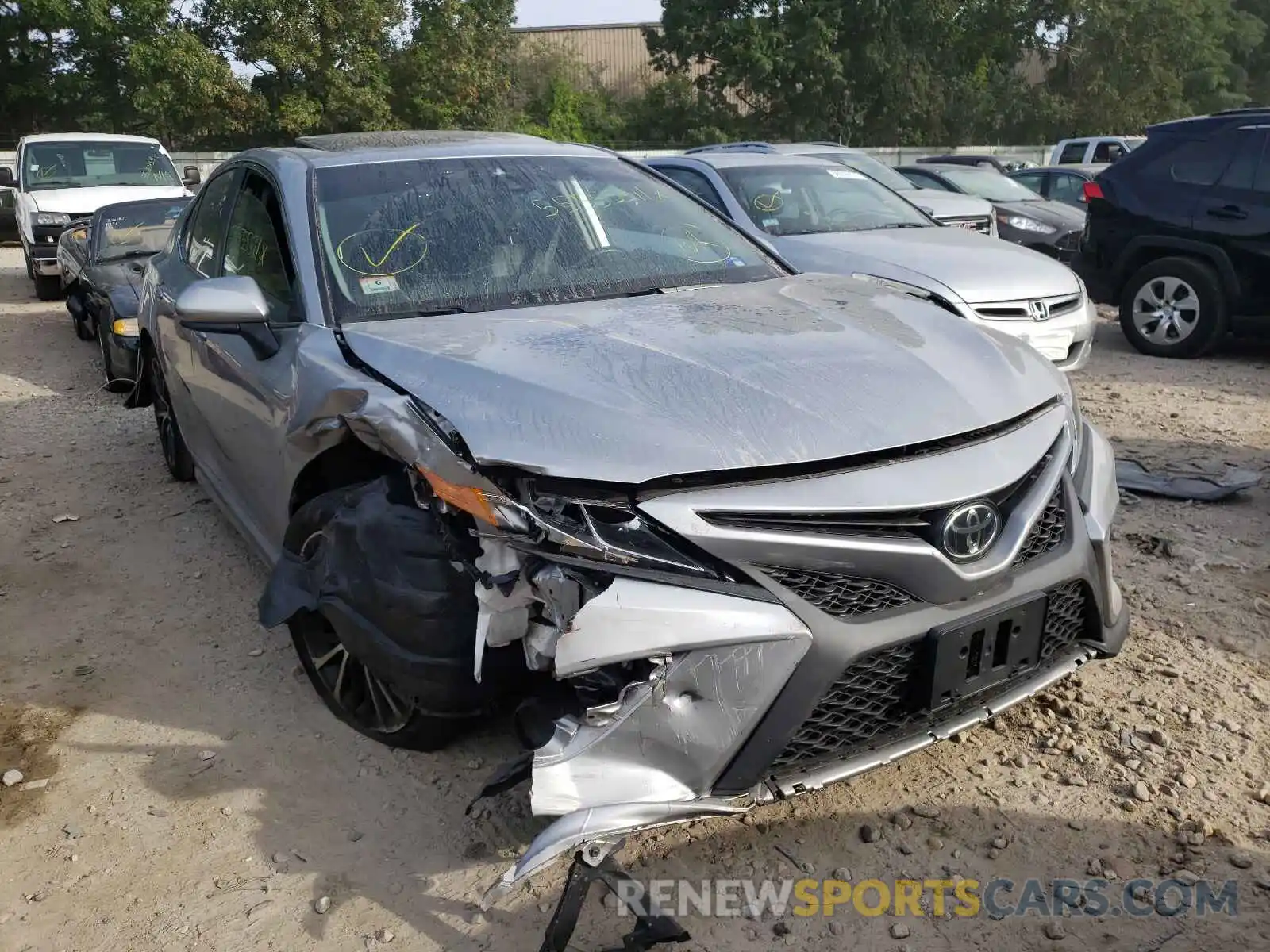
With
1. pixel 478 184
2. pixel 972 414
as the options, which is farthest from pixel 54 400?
pixel 972 414

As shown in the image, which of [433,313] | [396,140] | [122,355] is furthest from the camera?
[122,355]

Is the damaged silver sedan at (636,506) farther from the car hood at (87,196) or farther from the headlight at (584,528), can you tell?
the car hood at (87,196)

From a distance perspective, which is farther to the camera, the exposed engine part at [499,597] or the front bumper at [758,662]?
the exposed engine part at [499,597]

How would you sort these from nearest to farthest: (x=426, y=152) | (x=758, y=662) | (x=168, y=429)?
(x=758, y=662), (x=426, y=152), (x=168, y=429)

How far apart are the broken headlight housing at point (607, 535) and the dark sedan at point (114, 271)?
5798 mm

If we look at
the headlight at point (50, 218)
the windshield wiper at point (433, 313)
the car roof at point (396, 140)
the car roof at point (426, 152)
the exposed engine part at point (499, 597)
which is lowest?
the exposed engine part at point (499, 597)

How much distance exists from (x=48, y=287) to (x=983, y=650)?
13.3m

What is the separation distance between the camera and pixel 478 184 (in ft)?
11.7

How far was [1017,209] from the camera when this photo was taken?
39.0ft

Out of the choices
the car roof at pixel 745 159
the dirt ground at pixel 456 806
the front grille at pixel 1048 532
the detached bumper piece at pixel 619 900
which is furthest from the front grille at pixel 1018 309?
the detached bumper piece at pixel 619 900

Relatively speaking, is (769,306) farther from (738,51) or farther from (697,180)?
(738,51)

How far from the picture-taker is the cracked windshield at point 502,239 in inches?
126

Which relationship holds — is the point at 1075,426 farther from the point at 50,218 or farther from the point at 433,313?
the point at 50,218

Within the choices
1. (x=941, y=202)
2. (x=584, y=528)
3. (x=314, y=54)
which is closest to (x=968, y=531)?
(x=584, y=528)
